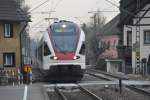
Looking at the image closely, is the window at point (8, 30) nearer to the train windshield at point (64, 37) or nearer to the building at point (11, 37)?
the building at point (11, 37)

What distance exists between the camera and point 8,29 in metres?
42.1

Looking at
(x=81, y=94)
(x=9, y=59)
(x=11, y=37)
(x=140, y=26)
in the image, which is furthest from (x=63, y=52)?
(x=140, y=26)

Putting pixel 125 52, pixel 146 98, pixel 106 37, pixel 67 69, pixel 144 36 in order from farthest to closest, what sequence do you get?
1. pixel 106 37
2. pixel 125 52
3. pixel 144 36
4. pixel 67 69
5. pixel 146 98

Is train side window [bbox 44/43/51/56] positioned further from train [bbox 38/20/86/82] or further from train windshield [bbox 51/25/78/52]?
train windshield [bbox 51/25/78/52]

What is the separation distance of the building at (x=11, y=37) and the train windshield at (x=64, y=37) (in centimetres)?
546

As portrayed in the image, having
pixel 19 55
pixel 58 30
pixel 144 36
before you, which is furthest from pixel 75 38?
pixel 144 36

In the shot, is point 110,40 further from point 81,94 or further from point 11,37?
point 81,94

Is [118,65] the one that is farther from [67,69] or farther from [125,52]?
[67,69]

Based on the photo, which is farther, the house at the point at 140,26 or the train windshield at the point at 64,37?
Result: the house at the point at 140,26

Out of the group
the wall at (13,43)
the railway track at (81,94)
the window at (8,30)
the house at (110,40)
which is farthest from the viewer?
the house at (110,40)

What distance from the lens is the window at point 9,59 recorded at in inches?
1619

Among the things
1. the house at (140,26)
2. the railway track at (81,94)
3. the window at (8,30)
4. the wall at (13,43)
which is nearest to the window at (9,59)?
the wall at (13,43)

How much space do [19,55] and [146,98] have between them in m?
18.3

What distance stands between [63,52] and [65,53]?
0.48 feet
